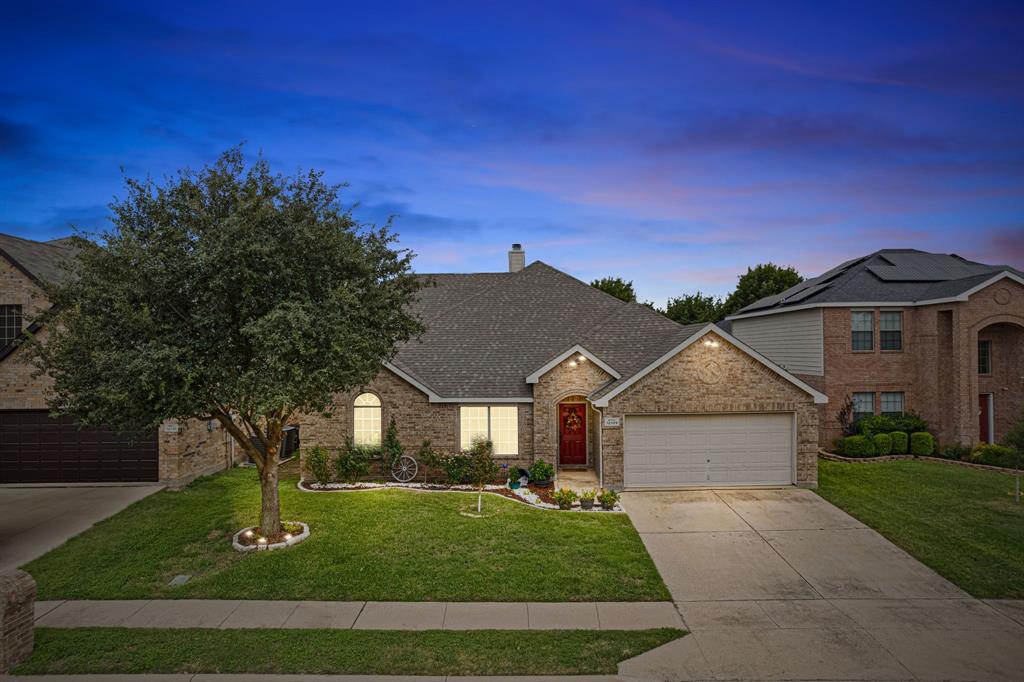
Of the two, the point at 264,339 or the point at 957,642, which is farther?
the point at 264,339

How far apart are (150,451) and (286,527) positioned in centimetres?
759

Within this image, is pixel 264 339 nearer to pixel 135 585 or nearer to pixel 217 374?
pixel 217 374

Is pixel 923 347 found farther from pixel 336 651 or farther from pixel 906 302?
pixel 336 651

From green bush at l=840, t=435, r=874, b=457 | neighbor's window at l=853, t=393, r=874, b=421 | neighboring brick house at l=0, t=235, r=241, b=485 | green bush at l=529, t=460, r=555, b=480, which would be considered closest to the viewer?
green bush at l=529, t=460, r=555, b=480

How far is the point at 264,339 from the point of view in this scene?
9.47m

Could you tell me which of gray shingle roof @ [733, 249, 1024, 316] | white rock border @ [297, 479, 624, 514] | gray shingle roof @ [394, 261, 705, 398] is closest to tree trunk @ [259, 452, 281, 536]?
white rock border @ [297, 479, 624, 514]

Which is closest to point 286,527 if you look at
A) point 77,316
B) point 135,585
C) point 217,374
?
point 135,585

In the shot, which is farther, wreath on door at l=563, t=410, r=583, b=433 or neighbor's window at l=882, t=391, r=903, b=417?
neighbor's window at l=882, t=391, r=903, b=417

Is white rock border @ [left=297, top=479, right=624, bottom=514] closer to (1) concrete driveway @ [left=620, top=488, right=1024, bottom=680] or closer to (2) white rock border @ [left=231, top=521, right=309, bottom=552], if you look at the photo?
(1) concrete driveway @ [left=620, top=488, right=1024, bottom=680]

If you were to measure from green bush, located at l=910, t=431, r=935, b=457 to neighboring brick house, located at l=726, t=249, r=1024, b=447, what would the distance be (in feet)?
3.59

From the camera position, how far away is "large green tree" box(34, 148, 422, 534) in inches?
373

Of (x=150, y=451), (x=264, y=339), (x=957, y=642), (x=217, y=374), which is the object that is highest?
(x=264, y=339)

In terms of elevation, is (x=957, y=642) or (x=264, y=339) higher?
(x=264, y=339)

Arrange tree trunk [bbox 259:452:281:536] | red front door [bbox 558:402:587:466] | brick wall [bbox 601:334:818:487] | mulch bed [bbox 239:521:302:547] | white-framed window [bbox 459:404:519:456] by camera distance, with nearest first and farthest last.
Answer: mulch bed [bbox 239:521:302:547]
tree trunk [bbox 259:452:281:536]
brick wall [bbox 601:334:818:487]
white-framed window [bbox 459:404:519:456]
red front door [bbox 558:402:587:466]
